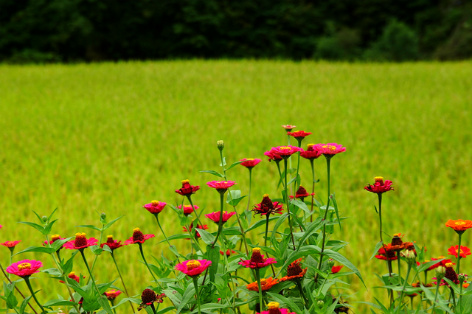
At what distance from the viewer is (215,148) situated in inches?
136

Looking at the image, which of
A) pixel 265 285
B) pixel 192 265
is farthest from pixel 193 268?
pixel 265 285

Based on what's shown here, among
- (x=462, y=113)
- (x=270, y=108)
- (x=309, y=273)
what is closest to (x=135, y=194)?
(x=309, y=273)

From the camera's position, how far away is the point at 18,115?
16.1 ft

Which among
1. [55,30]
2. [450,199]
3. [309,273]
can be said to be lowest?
[450,199]

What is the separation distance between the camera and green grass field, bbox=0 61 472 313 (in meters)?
2.12

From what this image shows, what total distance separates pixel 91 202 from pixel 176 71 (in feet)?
21.5

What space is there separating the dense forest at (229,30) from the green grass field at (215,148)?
1020cm

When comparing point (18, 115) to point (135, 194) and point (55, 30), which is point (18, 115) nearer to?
point (135, 194)

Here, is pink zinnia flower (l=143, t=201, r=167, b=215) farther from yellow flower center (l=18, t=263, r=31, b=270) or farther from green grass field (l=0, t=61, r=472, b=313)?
green grass field (l=0, t=61, r=472, b=313)

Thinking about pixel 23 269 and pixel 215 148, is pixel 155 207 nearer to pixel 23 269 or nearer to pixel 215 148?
pixel 23 269

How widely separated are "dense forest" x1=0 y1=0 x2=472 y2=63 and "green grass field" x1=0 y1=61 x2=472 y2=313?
10198mm

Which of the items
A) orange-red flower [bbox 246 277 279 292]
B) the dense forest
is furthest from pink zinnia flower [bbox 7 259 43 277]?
the dense forest

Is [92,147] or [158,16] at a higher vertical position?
[158,16]

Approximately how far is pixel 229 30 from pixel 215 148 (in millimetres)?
15900
